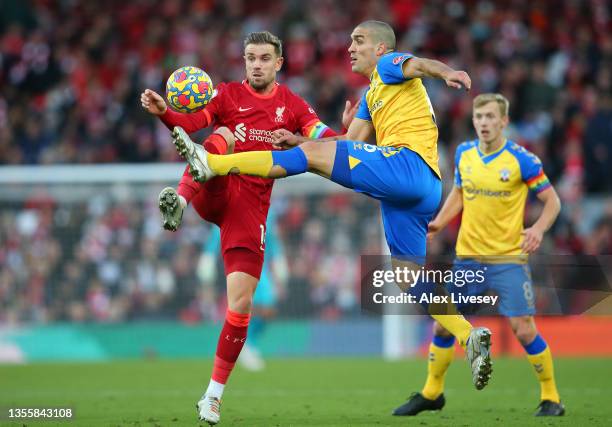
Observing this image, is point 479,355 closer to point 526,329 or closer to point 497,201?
point 526,329

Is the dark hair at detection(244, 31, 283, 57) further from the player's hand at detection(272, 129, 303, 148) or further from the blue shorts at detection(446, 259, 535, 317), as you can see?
the blue shorts at detection(446, 259, 535, 317)

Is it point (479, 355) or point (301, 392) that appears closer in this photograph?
point (479, 355)

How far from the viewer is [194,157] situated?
7.04 m

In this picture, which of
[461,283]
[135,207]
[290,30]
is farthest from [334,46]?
[461,283]

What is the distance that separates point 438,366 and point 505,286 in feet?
2.90

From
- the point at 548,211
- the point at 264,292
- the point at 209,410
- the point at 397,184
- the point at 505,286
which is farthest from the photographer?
the point at 264,292

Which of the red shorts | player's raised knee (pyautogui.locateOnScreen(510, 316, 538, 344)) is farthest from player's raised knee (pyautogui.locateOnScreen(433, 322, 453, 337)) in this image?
the red shorts

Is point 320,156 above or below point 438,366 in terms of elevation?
above

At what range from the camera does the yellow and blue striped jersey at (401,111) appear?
759 centimetres

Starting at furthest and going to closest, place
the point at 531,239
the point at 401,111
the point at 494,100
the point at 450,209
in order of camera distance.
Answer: the point at 450,209 → the point at 494,100 → the point at 531,239 → the point at 401,111

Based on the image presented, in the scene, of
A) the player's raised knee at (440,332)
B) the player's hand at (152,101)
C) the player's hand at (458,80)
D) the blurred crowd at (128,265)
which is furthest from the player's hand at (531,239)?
the blurred crowd at (128,265)

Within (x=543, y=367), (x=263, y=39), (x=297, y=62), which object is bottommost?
(x=543, y=367)

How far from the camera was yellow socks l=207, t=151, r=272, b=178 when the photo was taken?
707cm

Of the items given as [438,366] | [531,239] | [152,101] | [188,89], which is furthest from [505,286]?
[152,101]
